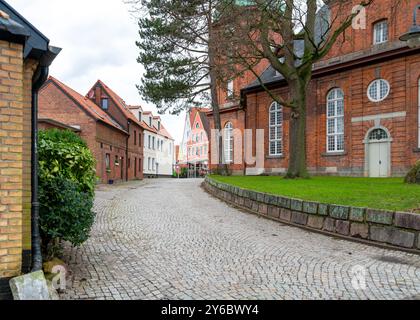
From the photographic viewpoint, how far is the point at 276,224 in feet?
27.9

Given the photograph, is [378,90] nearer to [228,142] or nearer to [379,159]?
[379,159]

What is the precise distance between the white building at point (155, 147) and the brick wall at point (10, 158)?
38.6 meters

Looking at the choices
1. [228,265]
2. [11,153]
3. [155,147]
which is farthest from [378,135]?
[155,147]

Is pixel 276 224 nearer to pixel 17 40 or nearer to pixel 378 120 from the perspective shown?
pixel 17 40

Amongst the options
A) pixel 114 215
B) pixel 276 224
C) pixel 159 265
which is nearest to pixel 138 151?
pixel 114 215

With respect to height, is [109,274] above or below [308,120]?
below

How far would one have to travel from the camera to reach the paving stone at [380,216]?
6.16m

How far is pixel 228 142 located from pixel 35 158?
92.5ft

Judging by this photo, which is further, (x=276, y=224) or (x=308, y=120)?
(x=308, y=120)

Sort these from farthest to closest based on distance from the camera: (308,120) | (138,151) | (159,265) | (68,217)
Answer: (138,151) < (308,120) < (159,265) < (68,217)

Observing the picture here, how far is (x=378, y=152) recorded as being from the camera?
20.2m

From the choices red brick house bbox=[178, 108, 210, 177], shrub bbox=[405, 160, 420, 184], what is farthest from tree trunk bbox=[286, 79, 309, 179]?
red brick house bbox=[178, 108, 210, 177]

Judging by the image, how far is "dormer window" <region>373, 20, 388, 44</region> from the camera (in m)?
21.0

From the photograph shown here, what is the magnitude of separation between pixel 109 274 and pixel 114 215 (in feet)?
17.7
